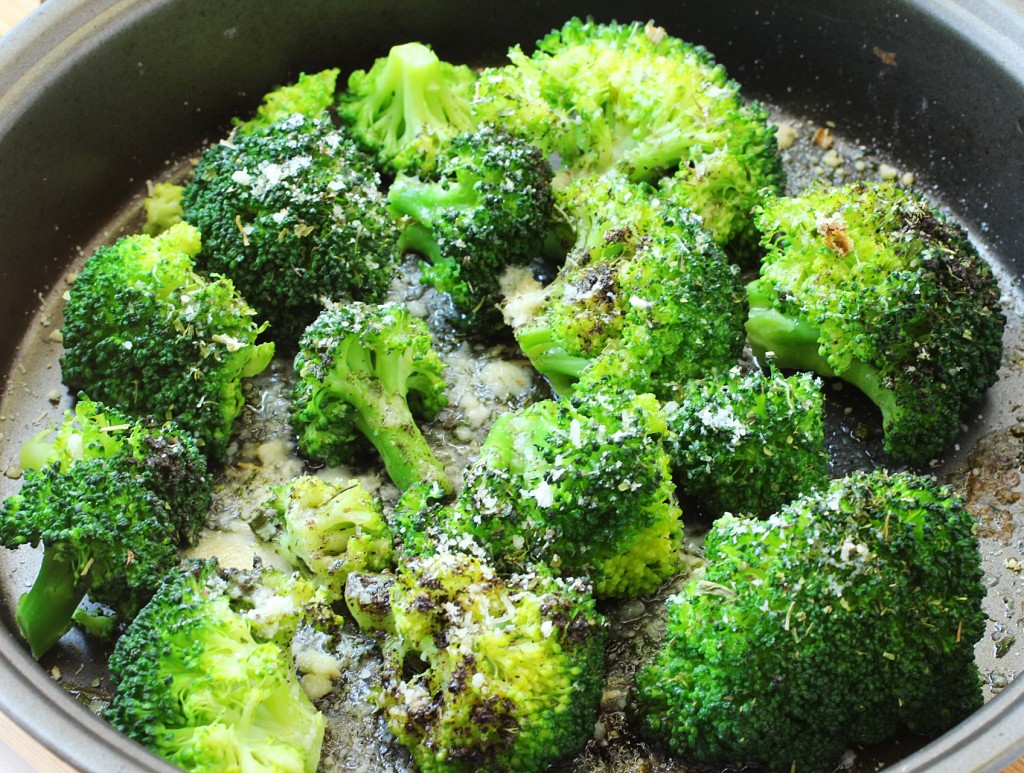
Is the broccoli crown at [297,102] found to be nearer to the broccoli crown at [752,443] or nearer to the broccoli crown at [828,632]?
the broccoli crown at [752,443]

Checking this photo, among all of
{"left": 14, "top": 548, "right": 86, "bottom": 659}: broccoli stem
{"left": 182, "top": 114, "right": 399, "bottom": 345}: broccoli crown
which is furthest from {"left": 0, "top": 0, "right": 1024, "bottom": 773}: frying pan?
{"left": 182, "top": 114, "right": 399, "bottom": 345}: broccoli crown

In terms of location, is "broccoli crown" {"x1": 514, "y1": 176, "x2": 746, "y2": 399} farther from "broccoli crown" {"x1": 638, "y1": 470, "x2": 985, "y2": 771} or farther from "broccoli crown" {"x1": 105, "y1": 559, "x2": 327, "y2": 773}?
"broccoli crown" {"x1": 105, "y1": 559, "x2": 327, "y2": 773}

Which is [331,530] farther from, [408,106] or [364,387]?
[408,106]

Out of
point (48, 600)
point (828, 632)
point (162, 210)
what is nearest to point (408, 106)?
point (162, 210)

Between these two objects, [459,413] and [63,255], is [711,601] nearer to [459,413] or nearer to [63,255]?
[459,413]

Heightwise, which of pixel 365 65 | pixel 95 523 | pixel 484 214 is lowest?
pixel 95 523

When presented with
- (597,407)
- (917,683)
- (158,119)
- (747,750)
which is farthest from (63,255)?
(917,683)

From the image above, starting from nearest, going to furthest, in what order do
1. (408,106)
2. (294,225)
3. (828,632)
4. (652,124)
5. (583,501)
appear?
(828,632) → (583,501) → (294,225) → (652,124) → (408,106)

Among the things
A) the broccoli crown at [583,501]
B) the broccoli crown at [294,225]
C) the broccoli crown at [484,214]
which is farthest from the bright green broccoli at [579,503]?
the broccoli crown at [294,225]
